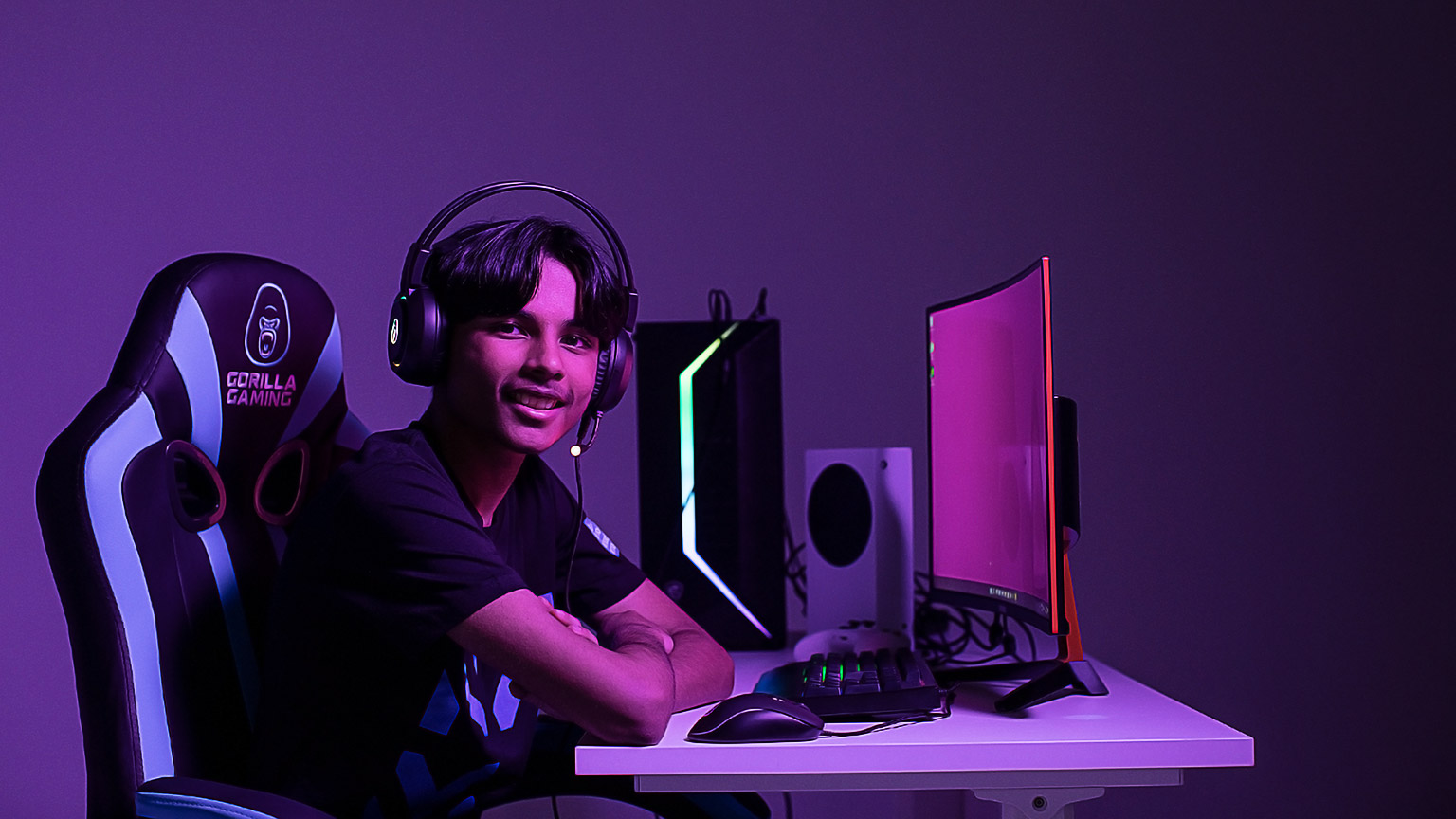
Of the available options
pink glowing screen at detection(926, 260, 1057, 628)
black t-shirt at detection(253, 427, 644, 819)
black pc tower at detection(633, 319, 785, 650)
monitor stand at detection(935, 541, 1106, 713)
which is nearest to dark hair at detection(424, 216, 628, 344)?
black t-shirt at detection(253, 427, 644, 819)

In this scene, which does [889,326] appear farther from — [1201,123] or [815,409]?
[1201,123]

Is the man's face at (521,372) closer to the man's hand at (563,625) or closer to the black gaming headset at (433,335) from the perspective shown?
the black gaming headset at (433,335)

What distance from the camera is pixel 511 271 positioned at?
103 cm

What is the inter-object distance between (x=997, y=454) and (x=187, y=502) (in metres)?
0.89

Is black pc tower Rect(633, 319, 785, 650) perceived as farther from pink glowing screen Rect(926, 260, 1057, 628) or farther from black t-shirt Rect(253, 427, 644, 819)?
black t-shirt Rect(253, 427, 644, 819)

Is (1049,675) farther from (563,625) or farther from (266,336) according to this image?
(266,336)

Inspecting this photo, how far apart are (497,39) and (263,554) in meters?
1.21

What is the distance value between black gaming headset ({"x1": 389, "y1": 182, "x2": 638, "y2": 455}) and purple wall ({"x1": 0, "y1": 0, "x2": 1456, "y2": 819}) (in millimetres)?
725

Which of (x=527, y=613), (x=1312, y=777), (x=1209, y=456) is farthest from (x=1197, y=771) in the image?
(x=527, y=613)

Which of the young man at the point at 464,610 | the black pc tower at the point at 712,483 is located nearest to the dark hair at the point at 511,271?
the young man at the point at 464,610

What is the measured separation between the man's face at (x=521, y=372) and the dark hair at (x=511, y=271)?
0.01 meters

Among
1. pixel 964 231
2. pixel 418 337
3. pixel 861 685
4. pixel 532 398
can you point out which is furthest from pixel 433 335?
pixel 964 231

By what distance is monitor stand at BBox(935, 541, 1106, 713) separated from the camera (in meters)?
0.95

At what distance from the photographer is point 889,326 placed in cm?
185
